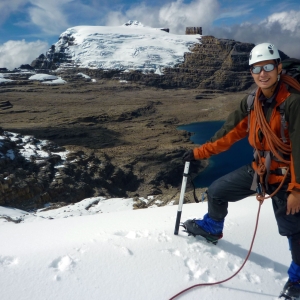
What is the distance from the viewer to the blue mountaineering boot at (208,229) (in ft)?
8.36

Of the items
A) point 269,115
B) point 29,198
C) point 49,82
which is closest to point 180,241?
point 269,115

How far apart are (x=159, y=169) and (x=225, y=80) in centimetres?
6502

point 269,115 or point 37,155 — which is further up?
point 269,115

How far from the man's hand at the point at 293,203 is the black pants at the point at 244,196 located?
0.21 feet

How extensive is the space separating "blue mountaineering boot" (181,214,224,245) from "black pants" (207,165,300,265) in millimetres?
54

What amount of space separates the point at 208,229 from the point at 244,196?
0.41 meters

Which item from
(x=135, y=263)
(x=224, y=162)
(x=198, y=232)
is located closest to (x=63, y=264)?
(x=135, y=263)

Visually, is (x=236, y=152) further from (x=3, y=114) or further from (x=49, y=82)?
(x=49, y=82)

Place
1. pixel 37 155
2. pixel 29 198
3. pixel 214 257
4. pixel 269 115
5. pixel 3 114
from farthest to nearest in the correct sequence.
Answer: pixel 3 114 < pixel 37 155 < pixel 29 198 < pixel 214 257 < pixel 269 115

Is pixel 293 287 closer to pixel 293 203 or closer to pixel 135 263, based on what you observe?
pixel 293 203

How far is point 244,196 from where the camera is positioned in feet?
7.77

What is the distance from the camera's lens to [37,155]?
18250 millimetres

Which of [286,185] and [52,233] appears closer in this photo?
[286,185]

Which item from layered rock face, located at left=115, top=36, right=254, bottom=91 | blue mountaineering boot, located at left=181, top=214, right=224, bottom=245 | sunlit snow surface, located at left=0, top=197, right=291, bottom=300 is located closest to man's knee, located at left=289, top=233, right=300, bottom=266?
sunlit snow surface, located at left=0, top=197, right=291, bottom=300
